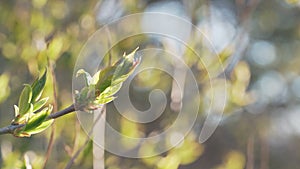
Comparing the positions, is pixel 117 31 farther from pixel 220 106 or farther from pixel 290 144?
pixel 290 144

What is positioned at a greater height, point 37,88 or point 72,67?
point 72,67

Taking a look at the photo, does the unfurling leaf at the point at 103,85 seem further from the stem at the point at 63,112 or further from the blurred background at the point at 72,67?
the blurred background at the point at 72,67

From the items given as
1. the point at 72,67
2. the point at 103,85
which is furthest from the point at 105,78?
the point at 72,67

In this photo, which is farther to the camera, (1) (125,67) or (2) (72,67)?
(2) (72,67)

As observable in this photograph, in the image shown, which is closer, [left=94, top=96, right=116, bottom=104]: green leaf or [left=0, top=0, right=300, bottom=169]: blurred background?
[left=94, top=96, right=116, bottom=104]: green leaf

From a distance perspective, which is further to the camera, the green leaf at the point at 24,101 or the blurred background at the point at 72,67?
the blurred background at the point at 72,67

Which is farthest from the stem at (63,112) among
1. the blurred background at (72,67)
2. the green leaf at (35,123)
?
the blurred background at (72,67)

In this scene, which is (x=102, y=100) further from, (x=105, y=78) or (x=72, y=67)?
(x=72, y=67)

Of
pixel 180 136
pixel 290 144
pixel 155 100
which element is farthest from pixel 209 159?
pixel 180 136

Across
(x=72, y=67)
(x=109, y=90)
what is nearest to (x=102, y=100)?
(x=109, y=90)

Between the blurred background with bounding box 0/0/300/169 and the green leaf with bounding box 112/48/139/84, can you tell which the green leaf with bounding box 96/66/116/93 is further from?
the blurred background with bounding box 0/0/300/169

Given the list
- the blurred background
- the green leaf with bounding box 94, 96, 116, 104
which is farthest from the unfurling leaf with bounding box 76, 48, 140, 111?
the blurred background
